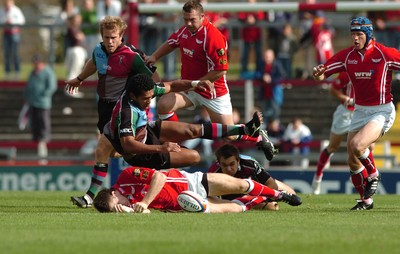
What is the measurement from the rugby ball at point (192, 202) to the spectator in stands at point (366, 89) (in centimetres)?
239

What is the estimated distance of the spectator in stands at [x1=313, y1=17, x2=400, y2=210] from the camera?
14.6m

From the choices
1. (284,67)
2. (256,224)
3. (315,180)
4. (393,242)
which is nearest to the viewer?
(393,242)

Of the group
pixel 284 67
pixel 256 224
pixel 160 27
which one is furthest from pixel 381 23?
pixel 256 224

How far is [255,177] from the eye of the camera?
14508 mm

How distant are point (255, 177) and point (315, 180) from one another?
4955mm

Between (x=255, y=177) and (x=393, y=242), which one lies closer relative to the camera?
(x=393, y=242)

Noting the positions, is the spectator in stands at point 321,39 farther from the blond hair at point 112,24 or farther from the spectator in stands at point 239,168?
the blond hair at point 112,24

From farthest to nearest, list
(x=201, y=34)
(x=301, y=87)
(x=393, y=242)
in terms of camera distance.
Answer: (x=301, y=87) → (x=201, y=34) → (x=393, y=242)

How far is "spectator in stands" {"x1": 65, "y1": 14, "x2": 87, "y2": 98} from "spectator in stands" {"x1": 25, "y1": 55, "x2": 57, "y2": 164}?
0.96 meters

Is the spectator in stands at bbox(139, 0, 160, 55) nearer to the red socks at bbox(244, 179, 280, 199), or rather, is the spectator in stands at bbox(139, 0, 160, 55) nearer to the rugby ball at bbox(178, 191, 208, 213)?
the red socks at bbox(244, 179, 280, 199)

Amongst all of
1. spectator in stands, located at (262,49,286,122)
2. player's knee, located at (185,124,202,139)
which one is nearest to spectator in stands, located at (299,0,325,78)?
spectator in stands, located at (262,49,286,122)

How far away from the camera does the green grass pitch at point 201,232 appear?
32.7 feet

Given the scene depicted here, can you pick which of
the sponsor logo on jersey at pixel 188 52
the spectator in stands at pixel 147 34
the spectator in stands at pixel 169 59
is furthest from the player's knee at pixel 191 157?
the spectator in stands at pixel 147 34

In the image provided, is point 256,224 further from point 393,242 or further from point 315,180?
point 315,180
